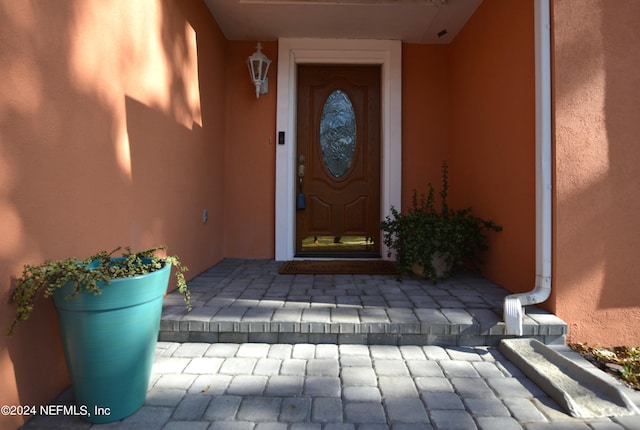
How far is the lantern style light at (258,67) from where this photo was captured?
3.76 m

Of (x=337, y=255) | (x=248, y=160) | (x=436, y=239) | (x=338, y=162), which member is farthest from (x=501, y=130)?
(x=248, y=160)

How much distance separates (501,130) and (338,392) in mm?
2326

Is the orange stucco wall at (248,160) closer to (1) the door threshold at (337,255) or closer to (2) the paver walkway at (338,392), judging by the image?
(1) the door threshold at (337,255)

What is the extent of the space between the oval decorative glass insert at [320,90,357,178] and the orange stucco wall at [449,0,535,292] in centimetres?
117

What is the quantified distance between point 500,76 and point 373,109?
1.57 metres

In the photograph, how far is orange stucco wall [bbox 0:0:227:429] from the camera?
1.38 meters

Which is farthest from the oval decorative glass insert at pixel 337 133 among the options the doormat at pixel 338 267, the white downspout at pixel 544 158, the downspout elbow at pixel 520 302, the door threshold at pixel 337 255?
the downspout elbow at pixel 520 302

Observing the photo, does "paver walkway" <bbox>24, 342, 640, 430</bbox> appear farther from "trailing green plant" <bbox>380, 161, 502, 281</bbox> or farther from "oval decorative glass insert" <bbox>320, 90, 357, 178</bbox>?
"oval decorative glass insert" <bbox>320, 90, 357, 178</bbox>

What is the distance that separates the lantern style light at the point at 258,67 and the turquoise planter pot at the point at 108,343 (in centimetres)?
284

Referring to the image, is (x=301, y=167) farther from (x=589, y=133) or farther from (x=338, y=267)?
(x=589, y=133)

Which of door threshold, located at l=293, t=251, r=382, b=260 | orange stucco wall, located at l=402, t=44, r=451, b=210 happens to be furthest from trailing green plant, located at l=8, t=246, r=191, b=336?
orange stucco wall, located at l=402, t=44, r=451, b=210

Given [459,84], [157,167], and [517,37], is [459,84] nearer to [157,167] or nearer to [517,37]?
[517,37]

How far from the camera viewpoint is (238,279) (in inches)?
122

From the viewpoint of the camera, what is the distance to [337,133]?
427cm
